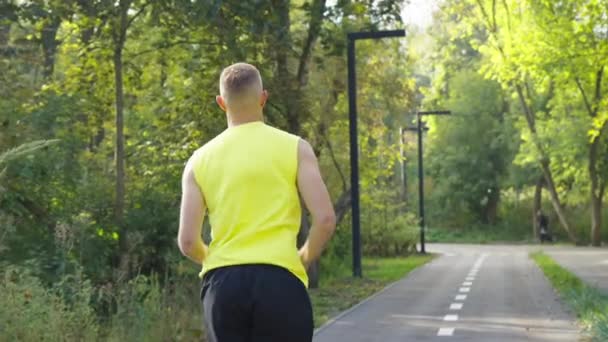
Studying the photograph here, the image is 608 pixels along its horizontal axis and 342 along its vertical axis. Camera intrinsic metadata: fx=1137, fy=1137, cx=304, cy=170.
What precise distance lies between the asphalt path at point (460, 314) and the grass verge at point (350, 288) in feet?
1.02

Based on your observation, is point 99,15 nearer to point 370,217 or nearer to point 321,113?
point 321,113

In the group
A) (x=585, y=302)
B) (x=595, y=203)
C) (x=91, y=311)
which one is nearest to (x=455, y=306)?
(x=585, y=302)

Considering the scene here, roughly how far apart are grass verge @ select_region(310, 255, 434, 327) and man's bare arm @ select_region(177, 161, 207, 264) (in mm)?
11378

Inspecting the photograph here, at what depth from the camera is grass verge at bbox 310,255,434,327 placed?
18.4 metres

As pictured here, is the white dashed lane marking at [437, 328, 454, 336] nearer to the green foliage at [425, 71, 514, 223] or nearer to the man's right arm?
the man's right arm

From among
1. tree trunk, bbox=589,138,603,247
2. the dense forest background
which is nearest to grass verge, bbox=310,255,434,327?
the dense forest background

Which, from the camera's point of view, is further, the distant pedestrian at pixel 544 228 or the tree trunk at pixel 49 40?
the distant pedestrian at pixel 544 228

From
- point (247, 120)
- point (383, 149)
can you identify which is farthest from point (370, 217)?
point (247, 120)

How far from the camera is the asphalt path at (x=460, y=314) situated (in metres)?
13.7

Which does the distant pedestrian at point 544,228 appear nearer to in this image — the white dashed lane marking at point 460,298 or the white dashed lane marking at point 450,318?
the white dashed lane marking at point 460,298

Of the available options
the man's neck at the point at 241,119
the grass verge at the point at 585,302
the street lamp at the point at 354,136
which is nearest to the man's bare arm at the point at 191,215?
the man's neck at the point at 241,119

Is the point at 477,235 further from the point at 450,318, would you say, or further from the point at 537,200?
the point at 450,318

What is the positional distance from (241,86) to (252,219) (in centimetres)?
50

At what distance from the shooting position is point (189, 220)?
4.25m
